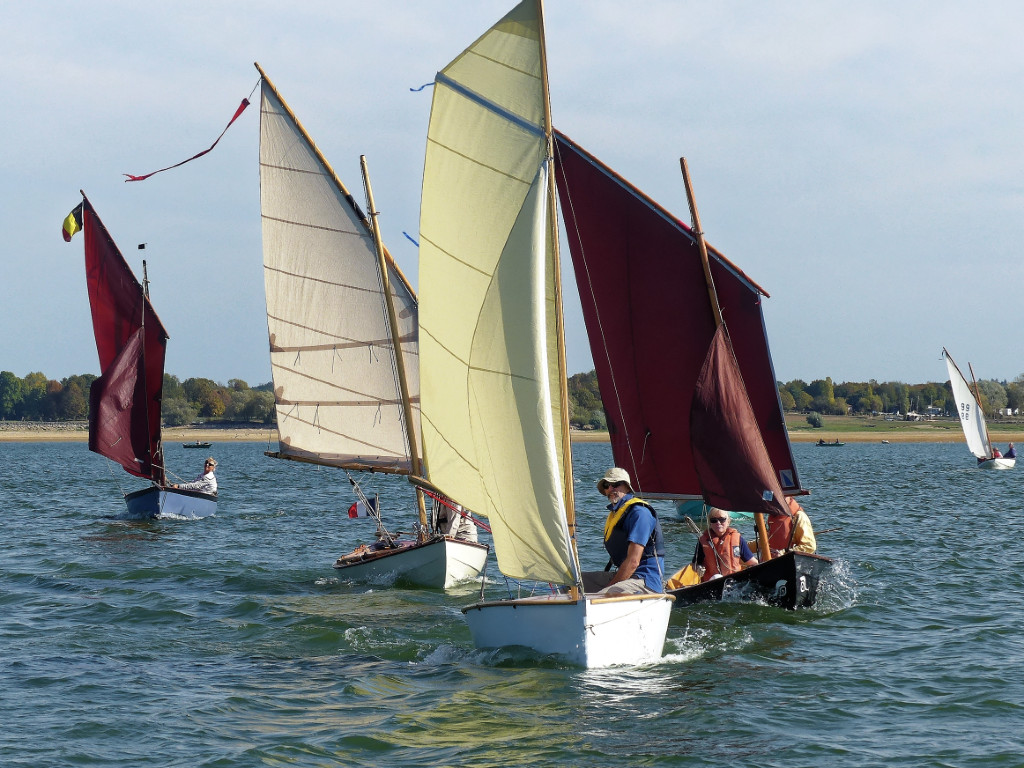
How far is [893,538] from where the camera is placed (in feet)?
95.5

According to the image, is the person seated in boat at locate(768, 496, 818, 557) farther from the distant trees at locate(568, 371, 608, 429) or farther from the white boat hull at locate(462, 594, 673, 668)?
the distant trees at locate(568, 371, 608, 429)

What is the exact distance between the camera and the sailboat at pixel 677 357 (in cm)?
1725

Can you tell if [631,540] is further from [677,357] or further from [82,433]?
[82,433]

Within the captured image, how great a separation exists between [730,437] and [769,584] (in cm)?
227

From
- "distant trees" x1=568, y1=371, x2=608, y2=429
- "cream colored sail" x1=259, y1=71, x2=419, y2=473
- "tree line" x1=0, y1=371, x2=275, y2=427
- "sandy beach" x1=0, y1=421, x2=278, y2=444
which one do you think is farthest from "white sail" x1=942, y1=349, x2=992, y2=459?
"tree line" x1=0, y1=371, x2=275, y2=427

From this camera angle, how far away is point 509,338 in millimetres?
12094

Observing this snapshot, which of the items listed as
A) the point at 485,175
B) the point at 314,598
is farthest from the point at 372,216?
the point at 485,175

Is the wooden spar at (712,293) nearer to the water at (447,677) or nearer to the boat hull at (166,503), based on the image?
the water at (447,677)

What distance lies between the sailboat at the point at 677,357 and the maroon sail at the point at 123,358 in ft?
60.3

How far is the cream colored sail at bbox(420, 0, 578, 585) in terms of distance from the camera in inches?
472

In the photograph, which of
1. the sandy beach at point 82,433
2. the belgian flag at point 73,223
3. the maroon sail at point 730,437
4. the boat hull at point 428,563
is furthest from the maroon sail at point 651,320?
the sandy beach at point 82,433

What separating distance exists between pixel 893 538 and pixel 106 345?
23478 millimetres

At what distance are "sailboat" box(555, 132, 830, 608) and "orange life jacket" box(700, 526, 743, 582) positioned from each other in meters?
0.51

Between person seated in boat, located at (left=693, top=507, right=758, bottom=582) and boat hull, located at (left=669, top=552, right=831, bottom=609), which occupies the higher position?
person seated in boat, located at (left=693, top=507, right=758, bottom=582)
